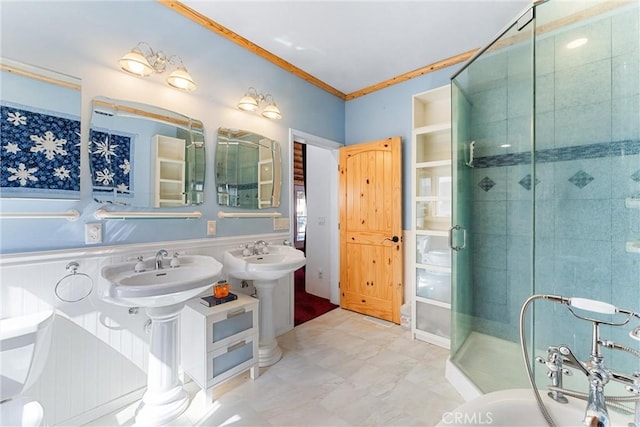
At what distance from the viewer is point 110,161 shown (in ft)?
5.41

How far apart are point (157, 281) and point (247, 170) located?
3.78 ft

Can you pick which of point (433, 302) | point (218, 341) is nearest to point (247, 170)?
point (218, 341)

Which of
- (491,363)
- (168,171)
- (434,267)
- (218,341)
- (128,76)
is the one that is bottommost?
(491,363)

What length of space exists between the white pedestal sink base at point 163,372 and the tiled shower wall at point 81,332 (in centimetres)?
24

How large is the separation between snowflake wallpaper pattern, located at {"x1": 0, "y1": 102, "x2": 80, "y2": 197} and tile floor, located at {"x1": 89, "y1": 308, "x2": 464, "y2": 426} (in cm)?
138

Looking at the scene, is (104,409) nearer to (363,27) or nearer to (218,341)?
(218,341)

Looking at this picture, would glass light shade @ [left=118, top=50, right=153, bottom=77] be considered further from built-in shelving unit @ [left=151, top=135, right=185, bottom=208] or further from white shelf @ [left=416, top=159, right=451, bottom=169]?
white shelf @ [left=416, top=159, right=451, bottom=169]

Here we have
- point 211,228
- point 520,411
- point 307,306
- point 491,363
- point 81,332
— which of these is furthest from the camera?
point 307,306

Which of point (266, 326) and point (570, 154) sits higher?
point (570, 154)

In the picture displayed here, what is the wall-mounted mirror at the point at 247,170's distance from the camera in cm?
220

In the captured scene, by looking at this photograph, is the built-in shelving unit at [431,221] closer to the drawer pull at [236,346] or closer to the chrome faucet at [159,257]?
the drawer pull at [236,346]

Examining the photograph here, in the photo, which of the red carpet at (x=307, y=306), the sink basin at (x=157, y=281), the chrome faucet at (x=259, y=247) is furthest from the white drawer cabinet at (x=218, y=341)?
the red carpet at (x=307, y=306)

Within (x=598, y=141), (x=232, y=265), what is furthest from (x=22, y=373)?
(x=598, y=141)

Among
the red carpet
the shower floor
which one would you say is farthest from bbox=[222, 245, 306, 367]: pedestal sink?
the shower floor
